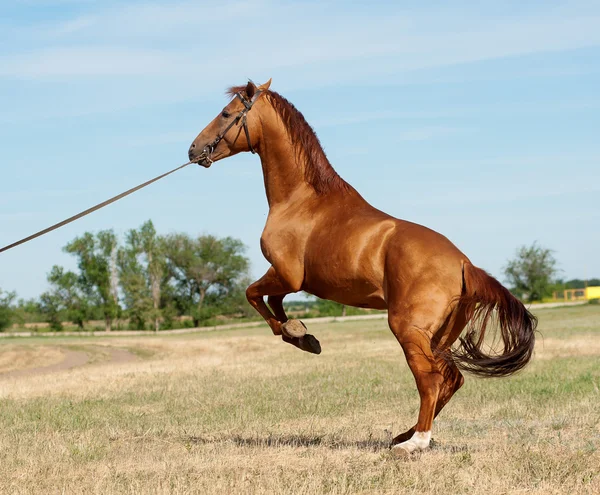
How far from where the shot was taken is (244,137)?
8.46 metres

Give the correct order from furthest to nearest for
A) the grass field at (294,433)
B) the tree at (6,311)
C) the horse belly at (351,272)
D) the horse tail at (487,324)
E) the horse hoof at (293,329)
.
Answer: the tree at (6,311)
the horse hoof at (293,329)
the horse belly at (351,272)
the horse tail at (487,324)
the grass field at (294,433)

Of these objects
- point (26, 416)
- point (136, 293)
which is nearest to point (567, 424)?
point (26, 416)

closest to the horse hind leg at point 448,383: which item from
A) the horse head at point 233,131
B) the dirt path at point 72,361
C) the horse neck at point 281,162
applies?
the horse neck at point 281,162

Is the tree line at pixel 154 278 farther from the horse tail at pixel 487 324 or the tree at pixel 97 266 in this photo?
the horse tail at pixel 487 324

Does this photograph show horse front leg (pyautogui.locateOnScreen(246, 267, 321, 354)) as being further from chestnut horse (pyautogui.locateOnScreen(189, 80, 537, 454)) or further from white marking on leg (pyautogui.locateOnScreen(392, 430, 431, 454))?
white marking on leg (pyautogui.locateOnScreen(392, 430, 431, 454))

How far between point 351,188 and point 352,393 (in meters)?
6.19

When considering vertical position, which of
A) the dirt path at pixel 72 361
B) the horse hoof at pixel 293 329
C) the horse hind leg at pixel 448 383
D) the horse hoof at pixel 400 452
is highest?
the horse hoof at pixel 293 329

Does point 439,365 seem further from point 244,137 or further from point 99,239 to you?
point 99,239

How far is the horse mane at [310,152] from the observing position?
27.3 ft

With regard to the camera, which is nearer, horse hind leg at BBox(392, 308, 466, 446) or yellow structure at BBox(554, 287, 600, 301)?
horse hind leg at BBox(392, 308, 466, 446)

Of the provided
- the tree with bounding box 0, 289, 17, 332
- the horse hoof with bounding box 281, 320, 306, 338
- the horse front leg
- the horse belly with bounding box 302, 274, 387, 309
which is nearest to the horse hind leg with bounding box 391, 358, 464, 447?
the horse belly with bounding box 302, 274, 387, 309

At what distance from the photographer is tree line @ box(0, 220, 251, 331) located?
86.5 metres

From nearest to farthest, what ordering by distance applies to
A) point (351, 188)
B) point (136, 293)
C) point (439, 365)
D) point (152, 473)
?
1. point (152, 473)
2. point (439, 365)
3. point (351, 188)
4. point (136, 293)

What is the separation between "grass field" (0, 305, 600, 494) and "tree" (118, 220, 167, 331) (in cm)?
6330
